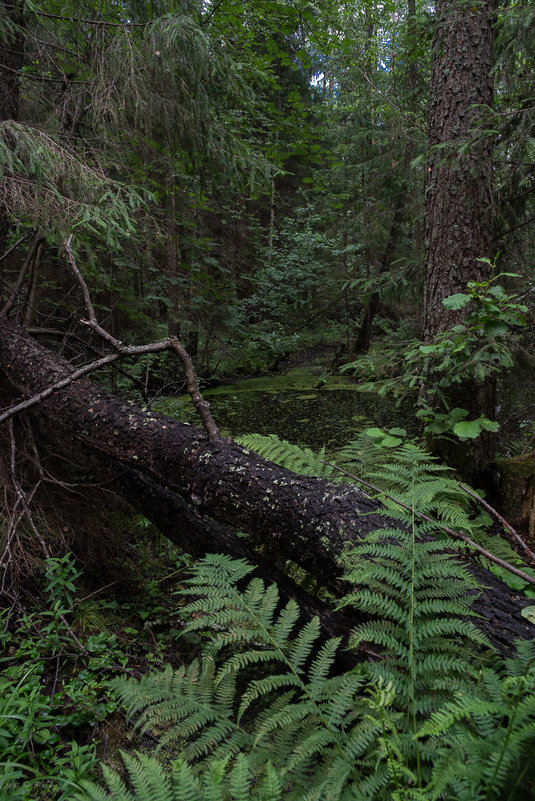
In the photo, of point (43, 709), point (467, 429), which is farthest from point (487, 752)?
point (467, 429)

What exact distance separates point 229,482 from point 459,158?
2656 mm

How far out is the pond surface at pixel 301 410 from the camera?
15.6ft

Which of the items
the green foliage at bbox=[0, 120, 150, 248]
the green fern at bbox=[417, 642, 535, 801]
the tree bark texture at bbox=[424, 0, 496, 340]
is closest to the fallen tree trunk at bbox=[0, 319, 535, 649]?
the green fern at bbox=[417, 642, 535, 801]

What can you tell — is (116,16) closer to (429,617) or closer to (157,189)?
(157,189)

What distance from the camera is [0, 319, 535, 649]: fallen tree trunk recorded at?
1.58 metres

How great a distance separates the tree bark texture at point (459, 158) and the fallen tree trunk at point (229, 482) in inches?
74.9

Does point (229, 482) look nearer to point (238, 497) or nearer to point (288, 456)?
point (238, 497)

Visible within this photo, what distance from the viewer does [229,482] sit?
6.45ft

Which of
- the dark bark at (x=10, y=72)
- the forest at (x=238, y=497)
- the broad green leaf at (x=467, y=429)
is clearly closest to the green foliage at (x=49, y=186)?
the forest at (x=238, y=497)

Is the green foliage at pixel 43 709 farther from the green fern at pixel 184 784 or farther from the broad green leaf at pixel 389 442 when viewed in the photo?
the broad green leaf at pixel 389 442

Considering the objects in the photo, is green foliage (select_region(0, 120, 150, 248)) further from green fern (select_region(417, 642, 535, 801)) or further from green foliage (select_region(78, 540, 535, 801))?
green fern (select_region(417, 642, 535, 801))

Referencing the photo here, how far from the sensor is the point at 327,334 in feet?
39.0

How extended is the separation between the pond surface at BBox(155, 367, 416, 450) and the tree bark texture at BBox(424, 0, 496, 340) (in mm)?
1240

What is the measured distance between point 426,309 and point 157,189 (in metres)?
3.52
